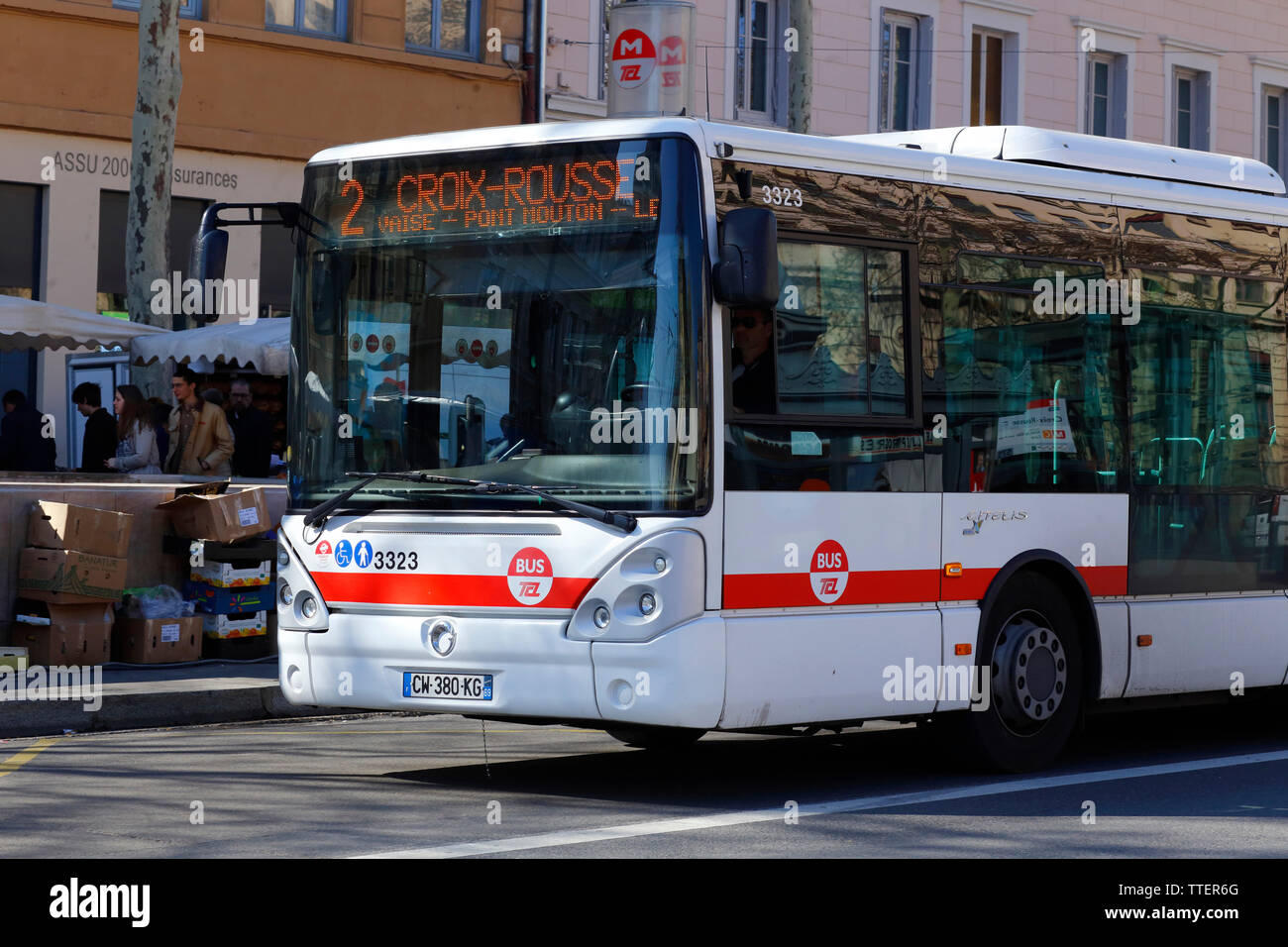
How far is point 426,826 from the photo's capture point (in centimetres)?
815

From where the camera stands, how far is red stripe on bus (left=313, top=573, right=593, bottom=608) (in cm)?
868

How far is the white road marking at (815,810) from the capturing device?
7637mm

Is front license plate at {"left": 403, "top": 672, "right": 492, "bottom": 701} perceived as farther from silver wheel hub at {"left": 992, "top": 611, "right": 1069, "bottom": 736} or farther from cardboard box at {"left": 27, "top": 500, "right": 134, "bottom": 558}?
cardboard box at {"left": 27, "top": 500, "right": 134, "bottom": 558}

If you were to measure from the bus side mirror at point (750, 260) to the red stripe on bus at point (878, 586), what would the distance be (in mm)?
1156

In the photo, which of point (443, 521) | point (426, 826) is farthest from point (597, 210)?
point (426, 826)

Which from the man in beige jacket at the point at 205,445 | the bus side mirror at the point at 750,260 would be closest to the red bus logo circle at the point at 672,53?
the man in beige jacket at the point at 205,445

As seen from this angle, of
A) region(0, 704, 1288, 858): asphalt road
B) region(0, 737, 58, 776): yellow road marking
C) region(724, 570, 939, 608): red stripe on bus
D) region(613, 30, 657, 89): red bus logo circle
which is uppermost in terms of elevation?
region(613, 30, 657, 89): red bus logo circle

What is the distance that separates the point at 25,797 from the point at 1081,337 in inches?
212

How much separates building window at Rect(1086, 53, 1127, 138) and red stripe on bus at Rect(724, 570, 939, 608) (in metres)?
24.7

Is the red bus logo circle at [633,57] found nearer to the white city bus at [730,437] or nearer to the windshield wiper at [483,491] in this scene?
the white city bus at [730,437]

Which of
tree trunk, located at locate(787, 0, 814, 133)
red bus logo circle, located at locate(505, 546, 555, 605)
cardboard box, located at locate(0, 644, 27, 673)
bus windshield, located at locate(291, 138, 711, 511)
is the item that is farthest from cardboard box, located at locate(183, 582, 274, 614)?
tree trunk, located at locate(787, 0, 814, 133)

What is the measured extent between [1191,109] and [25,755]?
27.7 metres

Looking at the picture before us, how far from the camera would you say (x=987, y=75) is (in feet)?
103

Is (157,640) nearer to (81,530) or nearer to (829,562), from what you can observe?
(81,530)
